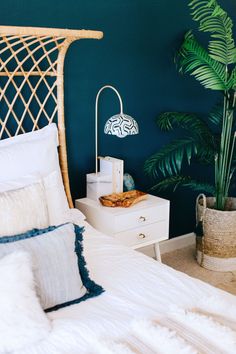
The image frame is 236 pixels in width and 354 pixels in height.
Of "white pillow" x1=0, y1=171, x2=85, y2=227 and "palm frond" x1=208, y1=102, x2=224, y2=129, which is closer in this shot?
"white pillow" x1=0, y1=171, x2=85, y2=227

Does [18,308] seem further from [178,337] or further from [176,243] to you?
[176,243]

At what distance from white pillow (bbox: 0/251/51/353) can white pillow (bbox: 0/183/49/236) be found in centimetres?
26

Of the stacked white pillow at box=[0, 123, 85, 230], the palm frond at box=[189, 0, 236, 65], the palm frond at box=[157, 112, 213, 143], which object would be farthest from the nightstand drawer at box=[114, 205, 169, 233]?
the palm frond at box=[189, 0, 236, 65]

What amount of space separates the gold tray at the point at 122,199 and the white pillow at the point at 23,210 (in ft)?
2.69

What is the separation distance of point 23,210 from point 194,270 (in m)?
1.81

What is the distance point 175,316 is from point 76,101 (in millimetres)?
1752

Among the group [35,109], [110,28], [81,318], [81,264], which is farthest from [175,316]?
[110,28]

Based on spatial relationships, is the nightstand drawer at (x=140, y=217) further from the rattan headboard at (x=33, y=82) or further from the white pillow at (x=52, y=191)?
the white pillow at (x=52, y=191)

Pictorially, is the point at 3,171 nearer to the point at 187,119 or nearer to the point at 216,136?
Result: the point at 187,119

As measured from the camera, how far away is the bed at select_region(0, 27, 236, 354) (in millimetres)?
1518

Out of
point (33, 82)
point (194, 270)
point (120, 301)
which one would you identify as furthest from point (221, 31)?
point (120, 301)

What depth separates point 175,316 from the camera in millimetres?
1685

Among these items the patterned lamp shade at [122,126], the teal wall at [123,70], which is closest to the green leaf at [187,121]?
the teal wall at [123,70]

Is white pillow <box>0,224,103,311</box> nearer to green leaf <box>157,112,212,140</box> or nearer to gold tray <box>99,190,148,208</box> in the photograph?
gold tray <box>99,190,148,208</box>
